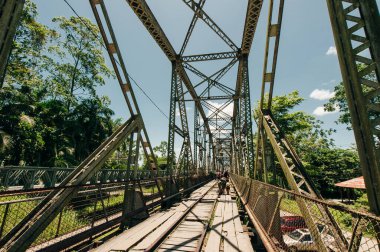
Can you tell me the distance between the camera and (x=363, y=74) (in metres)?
2.77

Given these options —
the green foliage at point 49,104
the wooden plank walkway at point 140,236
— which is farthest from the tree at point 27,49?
the wooden plank walkway at point 140,236

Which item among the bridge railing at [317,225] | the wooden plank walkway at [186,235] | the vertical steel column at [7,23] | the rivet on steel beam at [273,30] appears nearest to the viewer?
the bridge railing at [317,225]

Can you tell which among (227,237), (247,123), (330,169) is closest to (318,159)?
(330,169)

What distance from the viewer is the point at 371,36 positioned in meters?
2.72

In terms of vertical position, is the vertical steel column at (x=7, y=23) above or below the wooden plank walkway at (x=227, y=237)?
above

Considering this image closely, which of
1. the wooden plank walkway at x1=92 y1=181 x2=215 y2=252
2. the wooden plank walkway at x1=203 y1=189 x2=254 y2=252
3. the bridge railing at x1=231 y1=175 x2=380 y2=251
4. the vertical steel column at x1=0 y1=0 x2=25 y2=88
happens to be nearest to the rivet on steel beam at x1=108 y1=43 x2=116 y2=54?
the vertical steel column at x1=0 y1=0 x2=25 y2=88

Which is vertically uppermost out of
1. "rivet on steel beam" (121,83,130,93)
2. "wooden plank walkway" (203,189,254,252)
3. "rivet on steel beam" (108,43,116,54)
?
"rivet on steel beam" (108,43,116,54)

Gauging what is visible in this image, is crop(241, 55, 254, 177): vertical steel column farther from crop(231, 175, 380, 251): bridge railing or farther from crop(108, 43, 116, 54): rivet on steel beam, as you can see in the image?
crop(108, 43, 116, 54): rivet on steel beam

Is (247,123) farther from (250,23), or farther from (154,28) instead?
(154,28)

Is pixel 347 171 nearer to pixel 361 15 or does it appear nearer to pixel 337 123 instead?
pixel 337 123

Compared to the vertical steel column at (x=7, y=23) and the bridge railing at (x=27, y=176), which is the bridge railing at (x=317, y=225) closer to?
the vertical steel column at (x=7, y=23)

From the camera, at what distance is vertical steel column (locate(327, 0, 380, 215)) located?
2.58 metres

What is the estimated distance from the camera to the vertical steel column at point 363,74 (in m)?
2.58

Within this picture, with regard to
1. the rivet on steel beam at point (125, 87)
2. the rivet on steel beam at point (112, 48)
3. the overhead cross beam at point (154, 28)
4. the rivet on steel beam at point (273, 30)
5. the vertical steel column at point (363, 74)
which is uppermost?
the overhead cross beam at point (154, 28)
